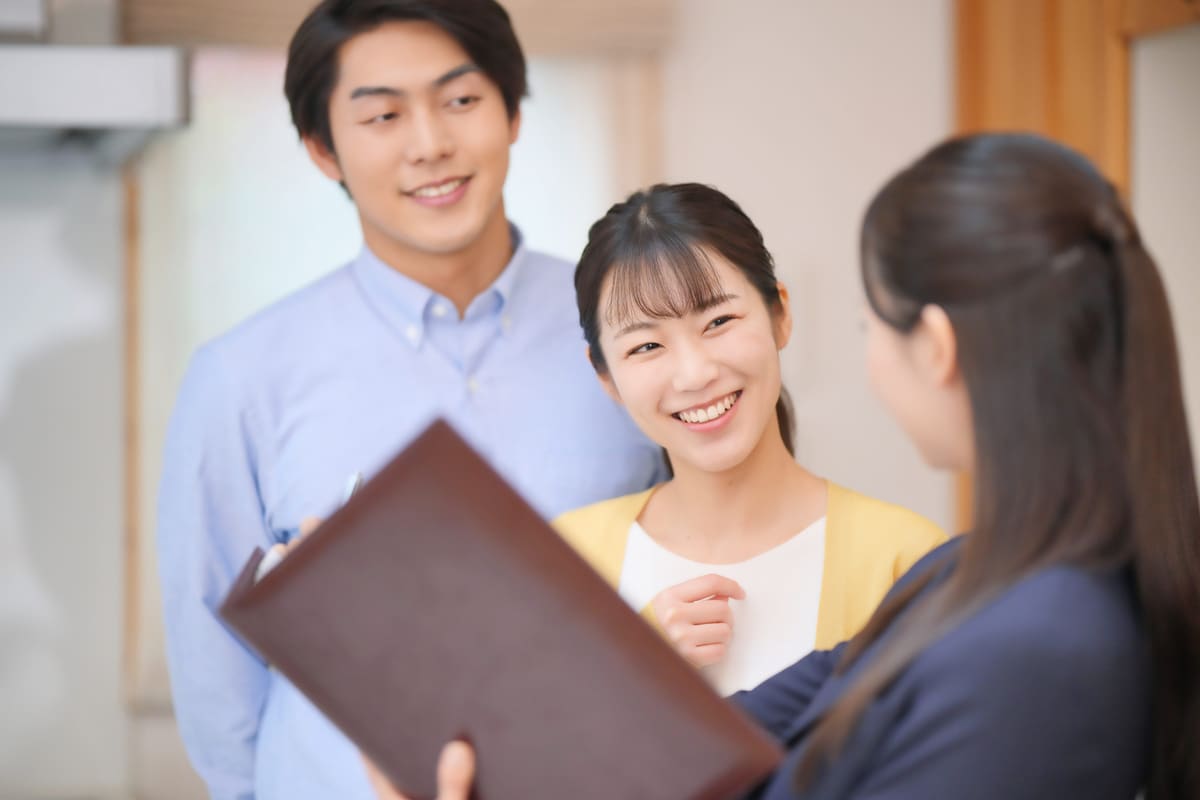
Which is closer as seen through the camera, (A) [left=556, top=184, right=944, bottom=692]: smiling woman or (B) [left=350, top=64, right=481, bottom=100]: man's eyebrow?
(A) [left=556, top=184, right=944, bottom=692]: smiling woman

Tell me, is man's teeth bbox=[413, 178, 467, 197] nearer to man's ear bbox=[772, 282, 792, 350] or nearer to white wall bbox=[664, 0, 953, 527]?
man's ear bbox=[772, 282, 792, 350]

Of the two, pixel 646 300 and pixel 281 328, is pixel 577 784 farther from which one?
pixel 281 328

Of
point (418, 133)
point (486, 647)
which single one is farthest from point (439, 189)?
point (486, 647)

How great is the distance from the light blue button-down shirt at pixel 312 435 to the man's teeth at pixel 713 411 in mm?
278

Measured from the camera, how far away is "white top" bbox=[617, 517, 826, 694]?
50.8 inches

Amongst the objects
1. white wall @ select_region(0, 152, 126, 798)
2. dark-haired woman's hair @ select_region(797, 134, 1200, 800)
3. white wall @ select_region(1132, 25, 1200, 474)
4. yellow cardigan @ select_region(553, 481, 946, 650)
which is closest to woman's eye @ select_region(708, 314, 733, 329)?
yellow cardigan @ select_region(553, 481, 946, 650)

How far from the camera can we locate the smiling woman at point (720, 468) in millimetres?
1287

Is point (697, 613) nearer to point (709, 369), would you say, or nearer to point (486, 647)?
point (709, 369)

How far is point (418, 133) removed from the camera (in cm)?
151

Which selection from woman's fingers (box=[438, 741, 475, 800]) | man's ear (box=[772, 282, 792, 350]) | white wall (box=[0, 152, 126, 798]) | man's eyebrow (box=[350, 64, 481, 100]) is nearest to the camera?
woman's fingers (box=[438, 741, 475, 800])

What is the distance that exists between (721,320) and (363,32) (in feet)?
1.82

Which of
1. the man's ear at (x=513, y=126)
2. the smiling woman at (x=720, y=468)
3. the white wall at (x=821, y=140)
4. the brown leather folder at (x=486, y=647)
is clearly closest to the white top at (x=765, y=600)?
the smiling woman at (x=720, y=468)

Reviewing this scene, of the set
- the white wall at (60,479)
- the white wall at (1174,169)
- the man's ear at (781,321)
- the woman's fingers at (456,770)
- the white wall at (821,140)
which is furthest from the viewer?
the white wall at (821,140)

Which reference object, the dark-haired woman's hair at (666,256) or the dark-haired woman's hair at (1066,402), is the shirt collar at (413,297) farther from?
the dark-haired woman's hair at (1066,402)
